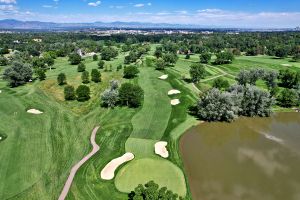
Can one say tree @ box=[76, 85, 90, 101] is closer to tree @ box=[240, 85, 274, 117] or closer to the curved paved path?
the curved paved path

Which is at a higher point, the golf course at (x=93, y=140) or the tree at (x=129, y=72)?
the tree at (x=129, y=72)

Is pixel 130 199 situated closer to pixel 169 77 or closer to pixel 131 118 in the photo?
pixel 131 118

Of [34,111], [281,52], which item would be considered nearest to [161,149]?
[34,111]

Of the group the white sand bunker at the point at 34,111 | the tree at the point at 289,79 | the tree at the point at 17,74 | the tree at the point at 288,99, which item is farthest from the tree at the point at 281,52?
the white sand bunker at the point at 34,111

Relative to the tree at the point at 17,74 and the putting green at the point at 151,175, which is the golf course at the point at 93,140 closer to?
the putting green at the point at 151,175

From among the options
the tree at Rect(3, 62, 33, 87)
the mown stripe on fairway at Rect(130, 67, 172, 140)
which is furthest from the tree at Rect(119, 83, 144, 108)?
the tree at Rect(3, 62, 33, 87)

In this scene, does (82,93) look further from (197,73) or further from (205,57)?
(205,57)
